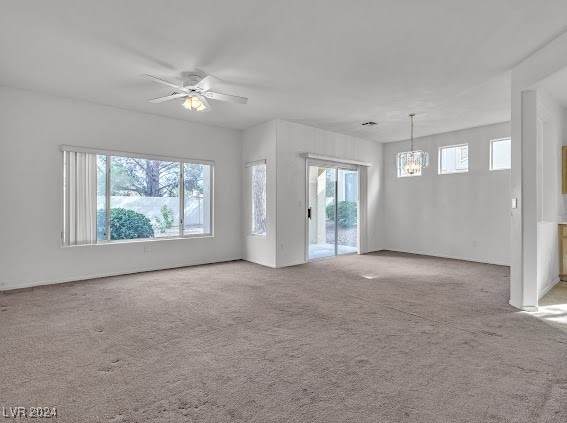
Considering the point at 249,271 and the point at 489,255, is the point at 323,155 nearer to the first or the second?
the point at 249,271

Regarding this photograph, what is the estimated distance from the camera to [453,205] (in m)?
7.07

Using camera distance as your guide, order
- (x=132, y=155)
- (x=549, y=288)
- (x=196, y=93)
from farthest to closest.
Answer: (x=132, y=155) < (x=549, y=288) < (x=196, y=93)

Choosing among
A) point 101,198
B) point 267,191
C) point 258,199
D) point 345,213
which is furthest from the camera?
point 345,213

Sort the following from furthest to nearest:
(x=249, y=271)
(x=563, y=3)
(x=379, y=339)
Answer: (x=249, y=271)
(x=379, y=339)
(x=563, y=3)

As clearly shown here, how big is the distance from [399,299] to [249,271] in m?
2.69

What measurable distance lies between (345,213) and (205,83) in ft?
15.4

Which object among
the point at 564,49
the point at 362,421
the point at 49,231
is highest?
the point at 564,49

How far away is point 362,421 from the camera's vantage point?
69.0 inches

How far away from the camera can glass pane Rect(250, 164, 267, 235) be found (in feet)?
21.2

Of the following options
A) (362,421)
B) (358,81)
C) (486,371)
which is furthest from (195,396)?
(358,81)

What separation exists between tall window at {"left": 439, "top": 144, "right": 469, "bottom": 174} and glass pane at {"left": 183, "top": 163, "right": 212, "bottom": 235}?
526cm

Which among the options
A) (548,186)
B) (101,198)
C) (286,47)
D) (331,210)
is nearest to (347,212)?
(331,210)

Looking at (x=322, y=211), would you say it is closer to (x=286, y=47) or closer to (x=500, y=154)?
(x=500, y=154)

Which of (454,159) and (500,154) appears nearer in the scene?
(500,154)
